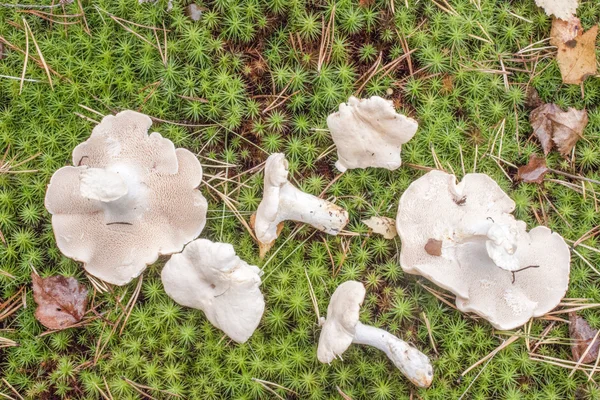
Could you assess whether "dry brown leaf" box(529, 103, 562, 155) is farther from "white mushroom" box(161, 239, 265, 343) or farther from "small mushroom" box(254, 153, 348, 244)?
"white mushroom" box(161, 239, 265, 343)

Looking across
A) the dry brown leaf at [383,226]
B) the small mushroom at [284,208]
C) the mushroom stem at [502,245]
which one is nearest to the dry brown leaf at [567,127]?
the mushroom stem at [502,245]

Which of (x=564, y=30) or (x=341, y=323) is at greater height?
(x=564, y=30)

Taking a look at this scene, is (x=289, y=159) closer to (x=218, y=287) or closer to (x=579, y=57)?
(x=218, y=287)

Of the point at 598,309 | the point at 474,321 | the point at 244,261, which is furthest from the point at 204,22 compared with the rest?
the point at 598,309

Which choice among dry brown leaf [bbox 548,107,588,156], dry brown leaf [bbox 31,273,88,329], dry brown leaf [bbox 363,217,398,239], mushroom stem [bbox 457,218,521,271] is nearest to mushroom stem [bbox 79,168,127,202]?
dry brown leaf [bbox 31,273,88,329]

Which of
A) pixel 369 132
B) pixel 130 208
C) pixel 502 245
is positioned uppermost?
pixel 369 132

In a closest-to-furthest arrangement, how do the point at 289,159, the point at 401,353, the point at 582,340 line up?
the point at 401,353, the point at 582,340, the point at 289,159

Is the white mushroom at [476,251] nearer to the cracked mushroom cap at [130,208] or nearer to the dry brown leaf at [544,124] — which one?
the dry brown leaf at [544,124]


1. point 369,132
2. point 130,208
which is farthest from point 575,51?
point 130,208
